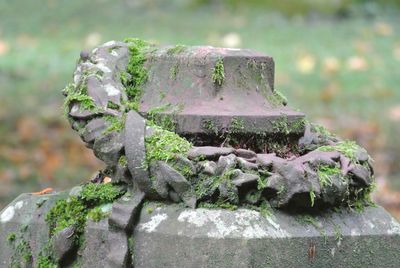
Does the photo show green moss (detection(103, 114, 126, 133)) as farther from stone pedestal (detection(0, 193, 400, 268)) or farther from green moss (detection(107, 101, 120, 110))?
stone pedestal (detection(0, 193, 400, 268))

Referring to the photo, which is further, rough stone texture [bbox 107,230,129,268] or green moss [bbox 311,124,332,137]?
green moss [bbox 311,124,332,137]

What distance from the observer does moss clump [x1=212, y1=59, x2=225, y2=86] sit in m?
3.48

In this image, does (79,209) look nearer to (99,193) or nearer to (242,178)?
(99,193)

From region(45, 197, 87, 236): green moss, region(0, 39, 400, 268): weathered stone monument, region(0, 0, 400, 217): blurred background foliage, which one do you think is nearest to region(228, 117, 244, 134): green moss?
region(0, 39, 400, 268): weathered stone monument

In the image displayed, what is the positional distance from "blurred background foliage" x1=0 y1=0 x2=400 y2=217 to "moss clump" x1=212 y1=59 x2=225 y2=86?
3.54 m

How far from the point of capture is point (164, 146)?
3.23 meters

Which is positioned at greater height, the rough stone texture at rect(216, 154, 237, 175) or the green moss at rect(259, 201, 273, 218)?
the rough stone texture at rect(216, 154, 237, 175)

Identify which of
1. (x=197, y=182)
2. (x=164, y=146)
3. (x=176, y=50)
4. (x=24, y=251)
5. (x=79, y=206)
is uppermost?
(x=176, y=50)

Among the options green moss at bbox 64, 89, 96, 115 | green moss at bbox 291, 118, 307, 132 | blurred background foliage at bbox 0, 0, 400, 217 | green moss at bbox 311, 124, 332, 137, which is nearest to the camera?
green moss at bbox 64, 89, 96, 115

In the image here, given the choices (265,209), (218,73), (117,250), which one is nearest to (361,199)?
(265,209)

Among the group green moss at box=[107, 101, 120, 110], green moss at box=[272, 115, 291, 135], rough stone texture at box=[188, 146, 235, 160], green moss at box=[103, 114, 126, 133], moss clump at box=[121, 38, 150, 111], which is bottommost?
rough stone texture at box=[188, 146, 235, 160]

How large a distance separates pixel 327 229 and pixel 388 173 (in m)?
4.26

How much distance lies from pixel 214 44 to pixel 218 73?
6.02 metres

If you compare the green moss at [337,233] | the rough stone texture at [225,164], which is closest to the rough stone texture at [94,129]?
the rough stone texture at [225,164]
